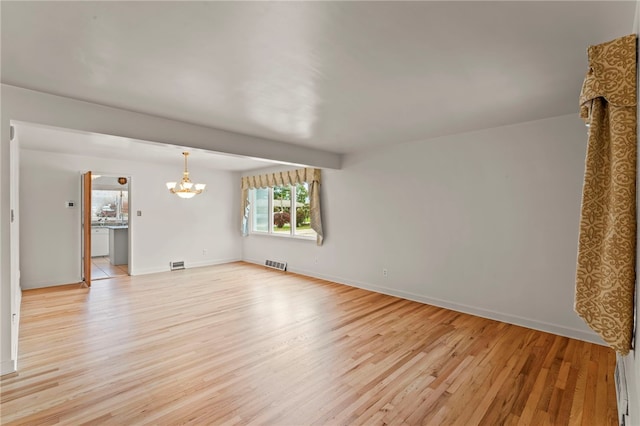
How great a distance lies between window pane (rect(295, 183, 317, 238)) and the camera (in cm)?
627

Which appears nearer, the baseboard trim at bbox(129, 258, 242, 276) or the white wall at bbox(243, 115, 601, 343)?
the white wall at bbox(243, 115, 601, 343)

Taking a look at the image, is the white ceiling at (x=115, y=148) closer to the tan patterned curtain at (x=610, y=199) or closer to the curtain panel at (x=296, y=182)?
the curtain panel at (x=296, y=182)

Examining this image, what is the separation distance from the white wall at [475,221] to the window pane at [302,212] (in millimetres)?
1001

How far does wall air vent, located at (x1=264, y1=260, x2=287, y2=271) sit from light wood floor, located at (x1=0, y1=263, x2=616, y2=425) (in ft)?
7.53

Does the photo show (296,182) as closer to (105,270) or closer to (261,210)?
(261,210)

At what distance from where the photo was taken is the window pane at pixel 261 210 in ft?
23.9

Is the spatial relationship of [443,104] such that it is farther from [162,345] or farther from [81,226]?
[81,226]

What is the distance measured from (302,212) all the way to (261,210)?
1546 millimetres

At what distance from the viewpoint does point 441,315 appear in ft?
12.5

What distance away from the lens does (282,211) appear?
22.5ft

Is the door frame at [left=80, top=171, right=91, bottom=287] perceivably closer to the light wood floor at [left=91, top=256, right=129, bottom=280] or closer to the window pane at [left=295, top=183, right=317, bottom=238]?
the light wood floor at [left=91, top=256, right=129, bottom=280]

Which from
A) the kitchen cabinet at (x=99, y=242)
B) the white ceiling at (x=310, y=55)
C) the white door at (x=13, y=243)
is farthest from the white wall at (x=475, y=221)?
the kitchen cabinet at (x=99, y=242)

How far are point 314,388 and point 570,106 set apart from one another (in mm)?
3516

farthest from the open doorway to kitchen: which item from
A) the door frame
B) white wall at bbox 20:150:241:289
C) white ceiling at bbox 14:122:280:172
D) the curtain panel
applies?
the curtain panel
